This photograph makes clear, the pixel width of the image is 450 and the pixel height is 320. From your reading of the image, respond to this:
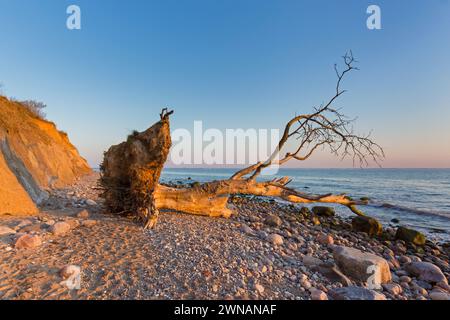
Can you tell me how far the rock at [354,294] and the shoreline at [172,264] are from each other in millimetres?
23

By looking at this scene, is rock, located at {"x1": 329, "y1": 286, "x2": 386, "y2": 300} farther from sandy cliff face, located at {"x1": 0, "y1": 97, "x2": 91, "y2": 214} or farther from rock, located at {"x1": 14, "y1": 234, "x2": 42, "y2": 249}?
sandy cliff face, located at {"x1": 0, "y1": 97, "x2": 91, "y2": 214}

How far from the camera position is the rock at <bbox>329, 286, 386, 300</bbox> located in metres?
3.18

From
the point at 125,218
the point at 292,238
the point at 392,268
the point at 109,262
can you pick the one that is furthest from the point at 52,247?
the point at 392,268

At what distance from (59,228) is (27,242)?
76cm

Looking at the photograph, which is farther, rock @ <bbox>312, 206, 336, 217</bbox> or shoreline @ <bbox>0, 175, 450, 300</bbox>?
rock @ <bbox>312, 206, 336, 217</bbox>

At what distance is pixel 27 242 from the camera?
3.57m

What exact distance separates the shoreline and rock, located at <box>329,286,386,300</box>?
23 mm

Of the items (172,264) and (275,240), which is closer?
(172,264)

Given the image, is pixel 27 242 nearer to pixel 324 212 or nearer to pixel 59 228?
pixel 59 228

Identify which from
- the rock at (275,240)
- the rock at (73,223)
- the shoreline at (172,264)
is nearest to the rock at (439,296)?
the shoreline at (172,264)

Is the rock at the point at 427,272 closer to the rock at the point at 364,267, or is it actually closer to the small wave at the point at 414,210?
the rock at the point at 364,267

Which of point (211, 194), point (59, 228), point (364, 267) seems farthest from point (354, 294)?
point (59, 228)

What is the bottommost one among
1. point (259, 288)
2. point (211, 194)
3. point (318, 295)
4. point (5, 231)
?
point (318, 295)

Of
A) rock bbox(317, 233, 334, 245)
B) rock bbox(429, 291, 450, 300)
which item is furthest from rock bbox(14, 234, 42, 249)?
rock bbox(429, 291, 450, 300)
